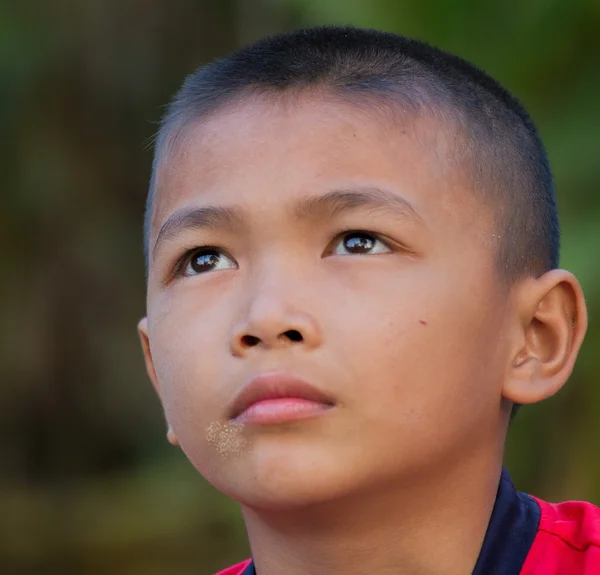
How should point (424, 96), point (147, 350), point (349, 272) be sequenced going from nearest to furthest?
1. point (349, 272)
2. point (424, 96)
3. point (147, 350)

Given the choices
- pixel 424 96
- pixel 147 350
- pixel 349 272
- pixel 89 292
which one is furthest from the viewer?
pixel 89 292

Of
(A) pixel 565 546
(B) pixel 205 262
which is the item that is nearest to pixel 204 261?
(B) pixel 205 262

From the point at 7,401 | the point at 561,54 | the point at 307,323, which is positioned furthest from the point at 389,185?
the point at 7,401

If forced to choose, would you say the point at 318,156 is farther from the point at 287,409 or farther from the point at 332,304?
the point at 287,409

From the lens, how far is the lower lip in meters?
1.86

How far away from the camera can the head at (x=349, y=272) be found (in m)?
1.89

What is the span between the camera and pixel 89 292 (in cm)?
765

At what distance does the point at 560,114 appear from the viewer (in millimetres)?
5031

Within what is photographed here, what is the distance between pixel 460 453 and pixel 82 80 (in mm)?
6326

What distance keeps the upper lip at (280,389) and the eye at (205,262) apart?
0.98 feet

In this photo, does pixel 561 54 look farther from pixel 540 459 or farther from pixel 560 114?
pixel 540 459

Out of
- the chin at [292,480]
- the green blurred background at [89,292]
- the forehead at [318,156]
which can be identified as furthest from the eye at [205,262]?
the green blurred background at [89,292]

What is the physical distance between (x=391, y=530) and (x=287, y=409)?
1.33ft

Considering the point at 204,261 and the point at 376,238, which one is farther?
the point at 204,261
